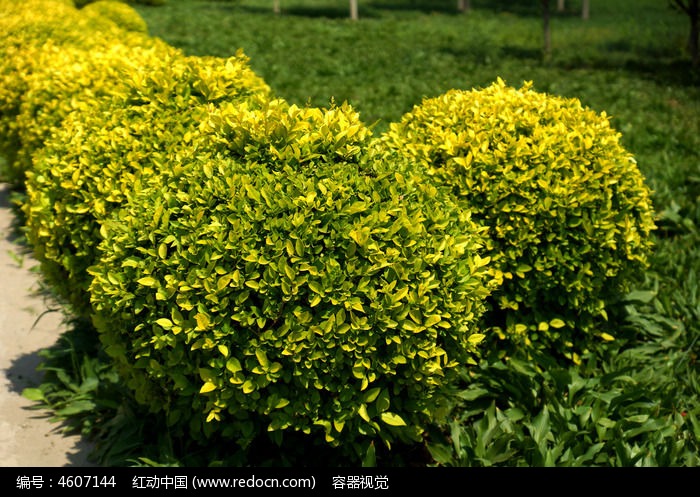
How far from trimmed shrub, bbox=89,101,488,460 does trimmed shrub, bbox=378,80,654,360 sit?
0.79 meters

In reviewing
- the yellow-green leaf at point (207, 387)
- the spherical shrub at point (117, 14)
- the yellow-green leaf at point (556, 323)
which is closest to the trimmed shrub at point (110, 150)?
the yellow-green leaf at point (207, 387)

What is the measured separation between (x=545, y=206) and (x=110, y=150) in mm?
2727

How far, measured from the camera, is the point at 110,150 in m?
4.72

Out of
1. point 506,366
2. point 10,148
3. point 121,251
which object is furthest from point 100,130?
point 10,148

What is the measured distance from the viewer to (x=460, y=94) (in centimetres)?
526

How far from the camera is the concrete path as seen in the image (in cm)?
445

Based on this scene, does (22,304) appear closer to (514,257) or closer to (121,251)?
(121,251)

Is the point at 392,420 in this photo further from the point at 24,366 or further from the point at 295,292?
the point at 24,366

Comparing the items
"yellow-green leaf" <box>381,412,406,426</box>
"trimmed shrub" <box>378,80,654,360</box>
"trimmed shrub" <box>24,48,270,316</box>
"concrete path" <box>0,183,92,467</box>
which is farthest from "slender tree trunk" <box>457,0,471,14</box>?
"yellow-green leaf" <box>381,412,406,426</box>

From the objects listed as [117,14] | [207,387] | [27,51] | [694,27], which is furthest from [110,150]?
[694,27]

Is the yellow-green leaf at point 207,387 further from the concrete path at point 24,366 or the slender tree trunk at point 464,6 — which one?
the slender tree trunk at point 464,6

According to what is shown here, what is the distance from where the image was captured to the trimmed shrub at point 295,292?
11.4 feet

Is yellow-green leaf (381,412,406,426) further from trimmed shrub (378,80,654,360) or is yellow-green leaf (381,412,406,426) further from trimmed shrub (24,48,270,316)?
trimmed shrub (24,48,270,316)

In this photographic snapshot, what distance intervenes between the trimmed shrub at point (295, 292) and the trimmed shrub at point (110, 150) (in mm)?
830
